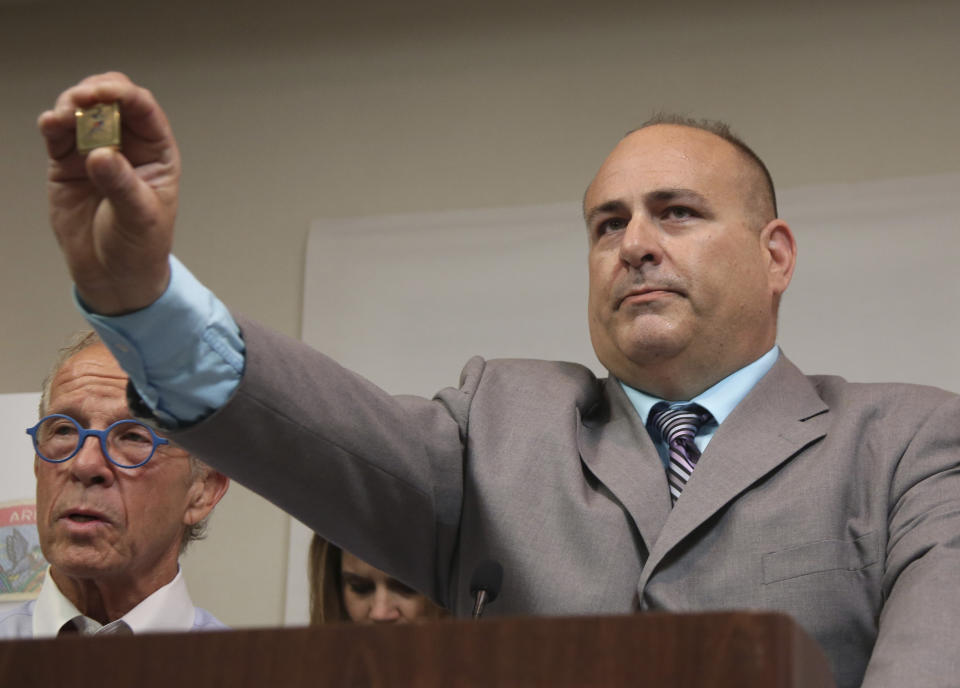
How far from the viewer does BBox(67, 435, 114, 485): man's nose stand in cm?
239

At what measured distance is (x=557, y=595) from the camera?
5.45ft

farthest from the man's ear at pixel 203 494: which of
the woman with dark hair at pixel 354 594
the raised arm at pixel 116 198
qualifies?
the raised arm at pixel 116 198

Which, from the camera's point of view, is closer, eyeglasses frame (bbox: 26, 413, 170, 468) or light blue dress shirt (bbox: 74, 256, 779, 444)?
light blue dress shirt (bbox: 74, 256, 779, 444)

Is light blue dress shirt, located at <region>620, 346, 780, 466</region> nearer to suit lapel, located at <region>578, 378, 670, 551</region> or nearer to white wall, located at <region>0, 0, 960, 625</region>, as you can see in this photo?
suit lapel, located at <region>578, 378, 670, 551</region>

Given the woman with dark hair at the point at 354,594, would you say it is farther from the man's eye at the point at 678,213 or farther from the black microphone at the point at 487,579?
the black microphone at the point at 487,579

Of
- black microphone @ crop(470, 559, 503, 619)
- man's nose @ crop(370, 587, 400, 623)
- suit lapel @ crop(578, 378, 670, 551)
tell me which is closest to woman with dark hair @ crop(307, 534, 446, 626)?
man's nose @ crop(370, 587, 400, 623)

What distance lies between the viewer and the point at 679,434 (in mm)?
1871

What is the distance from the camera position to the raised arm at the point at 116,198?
1.24m

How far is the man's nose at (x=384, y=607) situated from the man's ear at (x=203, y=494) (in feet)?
1.59

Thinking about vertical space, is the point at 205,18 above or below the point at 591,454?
above

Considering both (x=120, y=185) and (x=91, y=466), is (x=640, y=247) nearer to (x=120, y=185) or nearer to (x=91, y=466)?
(x=120, y=185)

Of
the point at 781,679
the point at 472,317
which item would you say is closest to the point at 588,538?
the point at 781,679

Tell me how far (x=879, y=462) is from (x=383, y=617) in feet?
4.57

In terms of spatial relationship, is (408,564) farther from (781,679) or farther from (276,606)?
(276,606)
